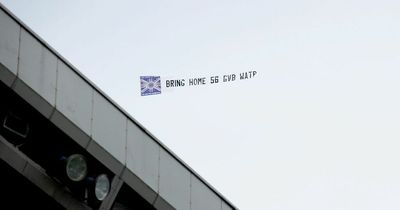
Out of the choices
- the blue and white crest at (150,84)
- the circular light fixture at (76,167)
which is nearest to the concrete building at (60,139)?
the circular light fixture at (76,167)

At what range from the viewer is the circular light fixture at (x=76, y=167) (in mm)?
18078

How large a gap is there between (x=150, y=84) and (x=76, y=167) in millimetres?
14108

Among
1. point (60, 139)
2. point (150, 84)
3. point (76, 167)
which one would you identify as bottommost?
point (150, 84)

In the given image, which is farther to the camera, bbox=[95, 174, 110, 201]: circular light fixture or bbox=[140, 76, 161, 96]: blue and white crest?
bbox=[140, 76, 161, 96]: blue and white crest

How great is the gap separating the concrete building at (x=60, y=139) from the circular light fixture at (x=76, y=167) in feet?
0.08

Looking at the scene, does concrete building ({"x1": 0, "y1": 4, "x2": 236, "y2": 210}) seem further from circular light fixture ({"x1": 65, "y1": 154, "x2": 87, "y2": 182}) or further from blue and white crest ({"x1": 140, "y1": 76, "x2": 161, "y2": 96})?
blue and white crest ({"x1": 140, "y1": 76, "x2": 161, "y2": 96})

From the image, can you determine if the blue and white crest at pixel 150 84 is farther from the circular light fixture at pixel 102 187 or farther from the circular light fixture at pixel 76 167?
the circular light fixture at pixel 76 167

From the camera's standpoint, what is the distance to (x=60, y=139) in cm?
1861

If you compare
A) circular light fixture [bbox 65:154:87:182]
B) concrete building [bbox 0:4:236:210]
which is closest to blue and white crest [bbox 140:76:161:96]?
concrete building [bbox 0:4:236:210]

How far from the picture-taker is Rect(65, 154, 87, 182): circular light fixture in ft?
59.3

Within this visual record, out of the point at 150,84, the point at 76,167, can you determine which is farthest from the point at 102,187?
the point at 150,84

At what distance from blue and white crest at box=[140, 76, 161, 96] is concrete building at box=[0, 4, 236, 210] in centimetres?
1013

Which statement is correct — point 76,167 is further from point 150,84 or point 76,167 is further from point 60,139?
point 150,84

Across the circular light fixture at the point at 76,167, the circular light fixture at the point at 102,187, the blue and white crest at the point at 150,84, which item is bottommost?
the blue and white crest at the point at 150,84
